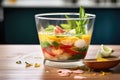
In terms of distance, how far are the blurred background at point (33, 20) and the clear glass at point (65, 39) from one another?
251cm

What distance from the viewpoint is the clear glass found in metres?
1.17

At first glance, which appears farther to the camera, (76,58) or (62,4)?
(62,4)

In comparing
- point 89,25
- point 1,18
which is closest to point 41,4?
point 1,18

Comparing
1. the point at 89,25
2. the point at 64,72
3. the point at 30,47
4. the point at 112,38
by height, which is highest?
the point at 89,25

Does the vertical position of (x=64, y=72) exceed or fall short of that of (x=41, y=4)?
it exceeds it

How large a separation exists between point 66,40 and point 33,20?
8.63ft

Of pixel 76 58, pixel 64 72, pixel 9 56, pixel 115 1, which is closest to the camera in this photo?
pixel 64 72

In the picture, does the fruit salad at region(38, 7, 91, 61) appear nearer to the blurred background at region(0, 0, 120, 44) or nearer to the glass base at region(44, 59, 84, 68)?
the glass base at region(44, 59, 84, 68)

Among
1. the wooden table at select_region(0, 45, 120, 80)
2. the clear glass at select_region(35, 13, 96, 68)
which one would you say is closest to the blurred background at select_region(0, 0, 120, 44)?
the wooden table at select_region(0, 45, 120, 80)

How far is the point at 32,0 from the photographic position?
4176 mm

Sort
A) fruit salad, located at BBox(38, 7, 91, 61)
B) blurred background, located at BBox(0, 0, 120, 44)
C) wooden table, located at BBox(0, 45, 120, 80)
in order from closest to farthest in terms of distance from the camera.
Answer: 1. wooden table, located at BBox(0, 45, 120, 80)
2. fruit salad, located at BBox(38, 7, 91, 61)
3. blurred background, located at BBox(0, 0, 120, 44)

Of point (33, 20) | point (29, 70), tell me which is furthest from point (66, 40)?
point (33, 20)

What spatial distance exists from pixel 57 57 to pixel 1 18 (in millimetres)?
2574

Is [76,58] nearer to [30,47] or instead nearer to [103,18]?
[30,47]
